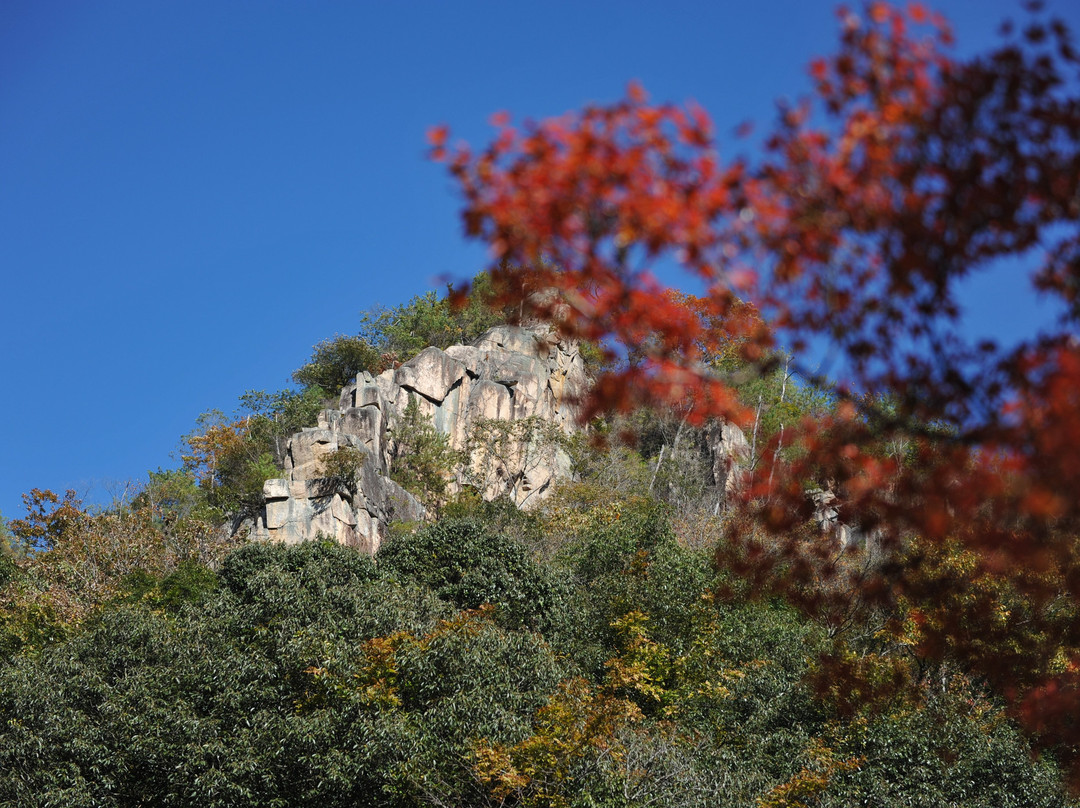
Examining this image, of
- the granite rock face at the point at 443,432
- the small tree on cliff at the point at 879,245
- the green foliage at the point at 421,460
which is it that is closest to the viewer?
the small tree on cliff at the point at 879,245

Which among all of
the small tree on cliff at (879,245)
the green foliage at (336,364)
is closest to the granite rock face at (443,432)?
the green foliage at (336,364)

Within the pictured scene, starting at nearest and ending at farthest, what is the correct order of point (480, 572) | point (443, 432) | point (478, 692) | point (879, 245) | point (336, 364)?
point (879, 245)
point (478, 692)
point (480, 572)
point (443, 432)
point (336, 364)

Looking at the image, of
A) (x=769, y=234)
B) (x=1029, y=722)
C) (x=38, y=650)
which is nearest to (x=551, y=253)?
(x=769, y=234)

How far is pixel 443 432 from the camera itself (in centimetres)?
4034

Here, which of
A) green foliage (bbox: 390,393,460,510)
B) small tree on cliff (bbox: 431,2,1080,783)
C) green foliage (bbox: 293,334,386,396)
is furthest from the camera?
green foliage (bbox: 293,334,386,396)

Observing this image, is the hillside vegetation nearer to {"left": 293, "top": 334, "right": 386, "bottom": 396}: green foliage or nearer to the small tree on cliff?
the small tree on cliff

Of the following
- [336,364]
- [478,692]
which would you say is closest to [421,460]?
[336,364]

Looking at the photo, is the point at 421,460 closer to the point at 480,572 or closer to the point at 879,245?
the point at 480,572

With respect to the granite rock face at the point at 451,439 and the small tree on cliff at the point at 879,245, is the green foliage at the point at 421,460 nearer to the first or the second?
the granite rock face at the point at 451,439

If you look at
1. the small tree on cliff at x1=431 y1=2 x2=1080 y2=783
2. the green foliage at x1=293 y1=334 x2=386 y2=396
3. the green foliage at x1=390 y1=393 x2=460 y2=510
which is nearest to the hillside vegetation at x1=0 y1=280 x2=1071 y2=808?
the small tree on cliff at x1=431 y1=2 x2=1080 y2=783

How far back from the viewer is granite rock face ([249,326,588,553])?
32438 mm

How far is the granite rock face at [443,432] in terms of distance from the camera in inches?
1277

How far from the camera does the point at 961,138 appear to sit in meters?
3.65

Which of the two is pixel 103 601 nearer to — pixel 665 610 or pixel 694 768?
pixel 665 610
